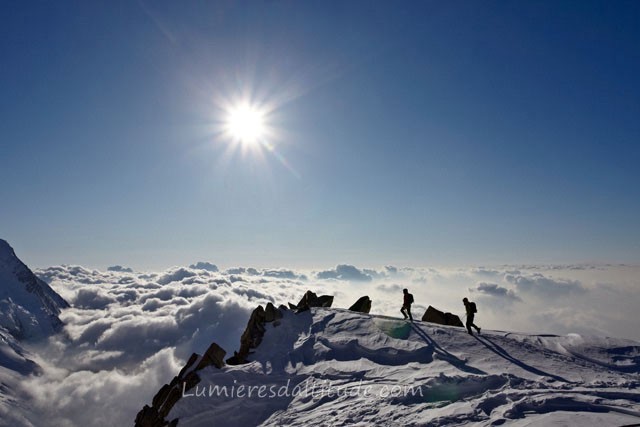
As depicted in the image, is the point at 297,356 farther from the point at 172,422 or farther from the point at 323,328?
the point at 172,422

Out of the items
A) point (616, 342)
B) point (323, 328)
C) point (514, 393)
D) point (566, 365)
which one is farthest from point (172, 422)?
point (616, 342)

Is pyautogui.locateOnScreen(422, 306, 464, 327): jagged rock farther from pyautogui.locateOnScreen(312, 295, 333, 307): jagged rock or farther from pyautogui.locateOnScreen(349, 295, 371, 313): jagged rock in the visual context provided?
pyautogui.locateOnScreen(312, 295, 333, 307): jagged rock

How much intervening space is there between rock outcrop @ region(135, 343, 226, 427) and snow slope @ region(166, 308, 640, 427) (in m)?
0.56

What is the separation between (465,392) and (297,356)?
363 inches

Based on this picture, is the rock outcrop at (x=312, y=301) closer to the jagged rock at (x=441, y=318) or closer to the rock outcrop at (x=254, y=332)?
the rock outcrop at (x=254, y=332)

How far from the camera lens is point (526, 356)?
47.2 feet

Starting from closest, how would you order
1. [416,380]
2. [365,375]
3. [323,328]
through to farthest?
1. [416,380]
2. [365,375]
3. [323,328]

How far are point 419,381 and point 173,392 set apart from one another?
478 inches

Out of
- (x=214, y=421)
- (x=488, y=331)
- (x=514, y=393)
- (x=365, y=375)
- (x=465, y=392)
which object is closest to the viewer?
(x=514, y=393)

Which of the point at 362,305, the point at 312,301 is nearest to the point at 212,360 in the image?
the point at 312,301

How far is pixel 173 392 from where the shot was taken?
52.3 ft

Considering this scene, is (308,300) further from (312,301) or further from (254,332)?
(254,332)

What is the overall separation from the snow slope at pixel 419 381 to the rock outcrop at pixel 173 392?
0.56 metres

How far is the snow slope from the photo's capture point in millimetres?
9250
